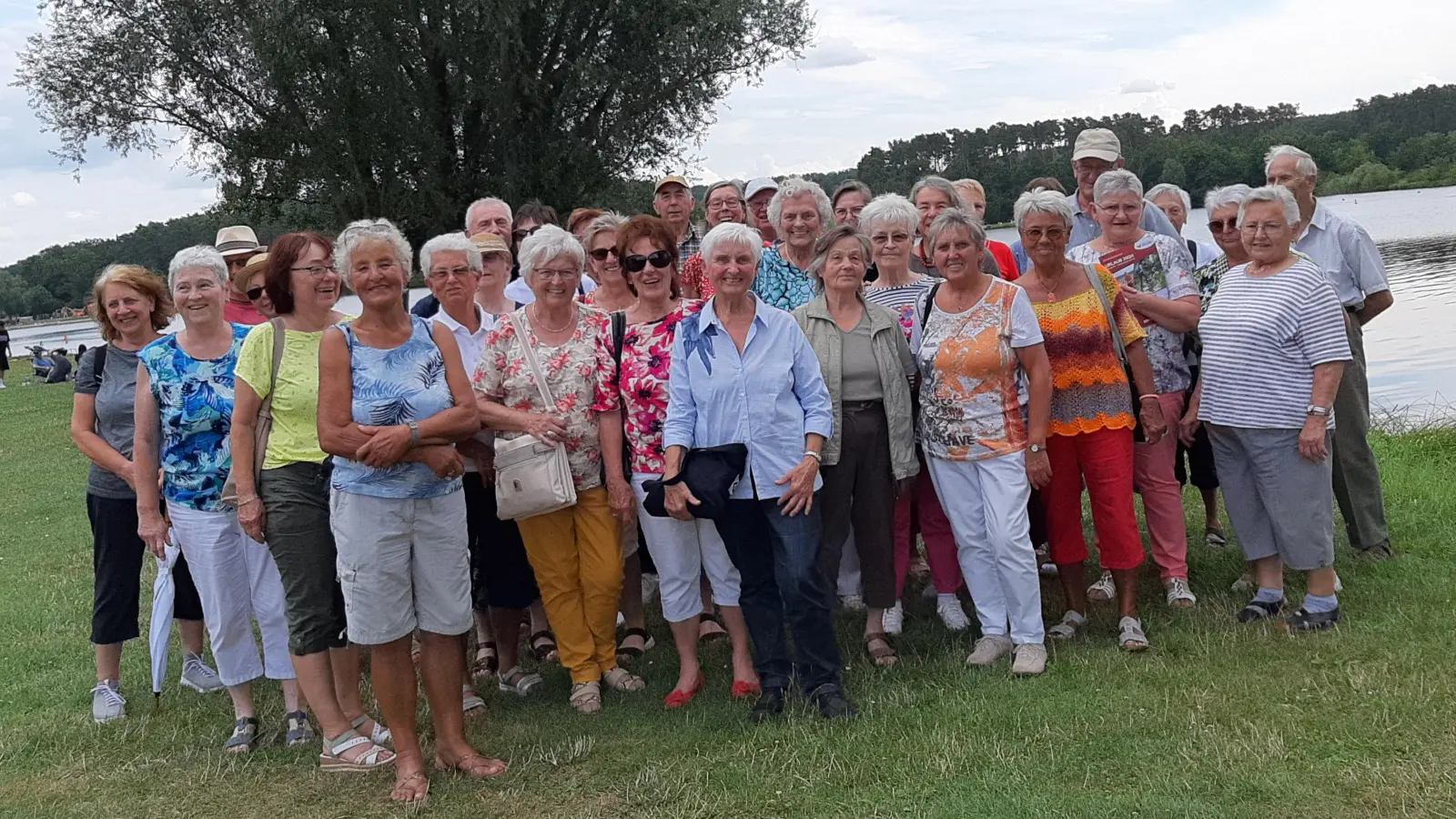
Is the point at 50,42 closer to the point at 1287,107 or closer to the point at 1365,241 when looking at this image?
the point at 1365,241

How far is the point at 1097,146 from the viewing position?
6.78m

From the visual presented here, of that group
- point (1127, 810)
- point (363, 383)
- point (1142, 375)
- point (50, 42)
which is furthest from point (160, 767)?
point (50, 42)

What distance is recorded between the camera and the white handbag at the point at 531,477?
4820mm

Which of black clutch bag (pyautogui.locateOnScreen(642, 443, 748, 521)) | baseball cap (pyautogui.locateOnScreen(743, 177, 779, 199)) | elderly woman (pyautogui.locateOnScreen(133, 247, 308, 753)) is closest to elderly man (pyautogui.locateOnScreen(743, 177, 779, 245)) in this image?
baseball cap (pyautogui.locateOnScreen(743, 177, 779, 199))

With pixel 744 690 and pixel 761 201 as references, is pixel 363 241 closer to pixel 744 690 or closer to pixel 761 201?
pixel 744 690

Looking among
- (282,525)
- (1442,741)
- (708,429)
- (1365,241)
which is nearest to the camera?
(1442,741)

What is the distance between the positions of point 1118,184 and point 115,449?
4994 mm

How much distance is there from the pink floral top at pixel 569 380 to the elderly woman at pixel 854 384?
Answer: 0.94 meters

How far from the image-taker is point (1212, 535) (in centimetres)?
701

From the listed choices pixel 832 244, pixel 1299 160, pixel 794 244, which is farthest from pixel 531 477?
pixel 1299 160

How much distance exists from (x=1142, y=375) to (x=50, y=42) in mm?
19422

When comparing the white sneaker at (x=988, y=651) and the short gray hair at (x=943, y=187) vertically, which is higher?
the short gray hair at (x=943, y=187)

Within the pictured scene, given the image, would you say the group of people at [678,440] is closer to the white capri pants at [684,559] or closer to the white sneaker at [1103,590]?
the white capri pants at [684,559]

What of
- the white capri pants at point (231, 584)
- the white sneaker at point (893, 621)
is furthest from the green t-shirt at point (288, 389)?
the white sneaker at point (893, 621)
